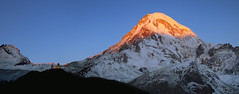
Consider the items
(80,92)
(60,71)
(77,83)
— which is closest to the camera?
(80,92)

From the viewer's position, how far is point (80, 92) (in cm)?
5494

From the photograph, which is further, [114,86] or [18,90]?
[114,86]

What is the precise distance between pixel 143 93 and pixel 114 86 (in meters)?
6.24

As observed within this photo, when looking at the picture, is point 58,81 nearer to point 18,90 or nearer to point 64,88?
point 64,88

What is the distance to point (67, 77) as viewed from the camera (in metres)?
62.0

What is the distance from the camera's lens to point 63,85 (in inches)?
2275

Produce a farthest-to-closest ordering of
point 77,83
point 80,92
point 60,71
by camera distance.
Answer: point 60,71 < point 77,83 < point 80,92

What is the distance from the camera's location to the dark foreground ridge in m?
55.9

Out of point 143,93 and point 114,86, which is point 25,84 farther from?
point 143,93

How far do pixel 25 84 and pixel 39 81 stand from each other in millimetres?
2616

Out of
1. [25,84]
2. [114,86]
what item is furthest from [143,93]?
[25,84]

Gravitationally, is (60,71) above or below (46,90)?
above

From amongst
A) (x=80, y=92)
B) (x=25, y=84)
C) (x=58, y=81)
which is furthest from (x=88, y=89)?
(x=25, y=84)

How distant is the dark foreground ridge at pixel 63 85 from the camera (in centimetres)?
5588
